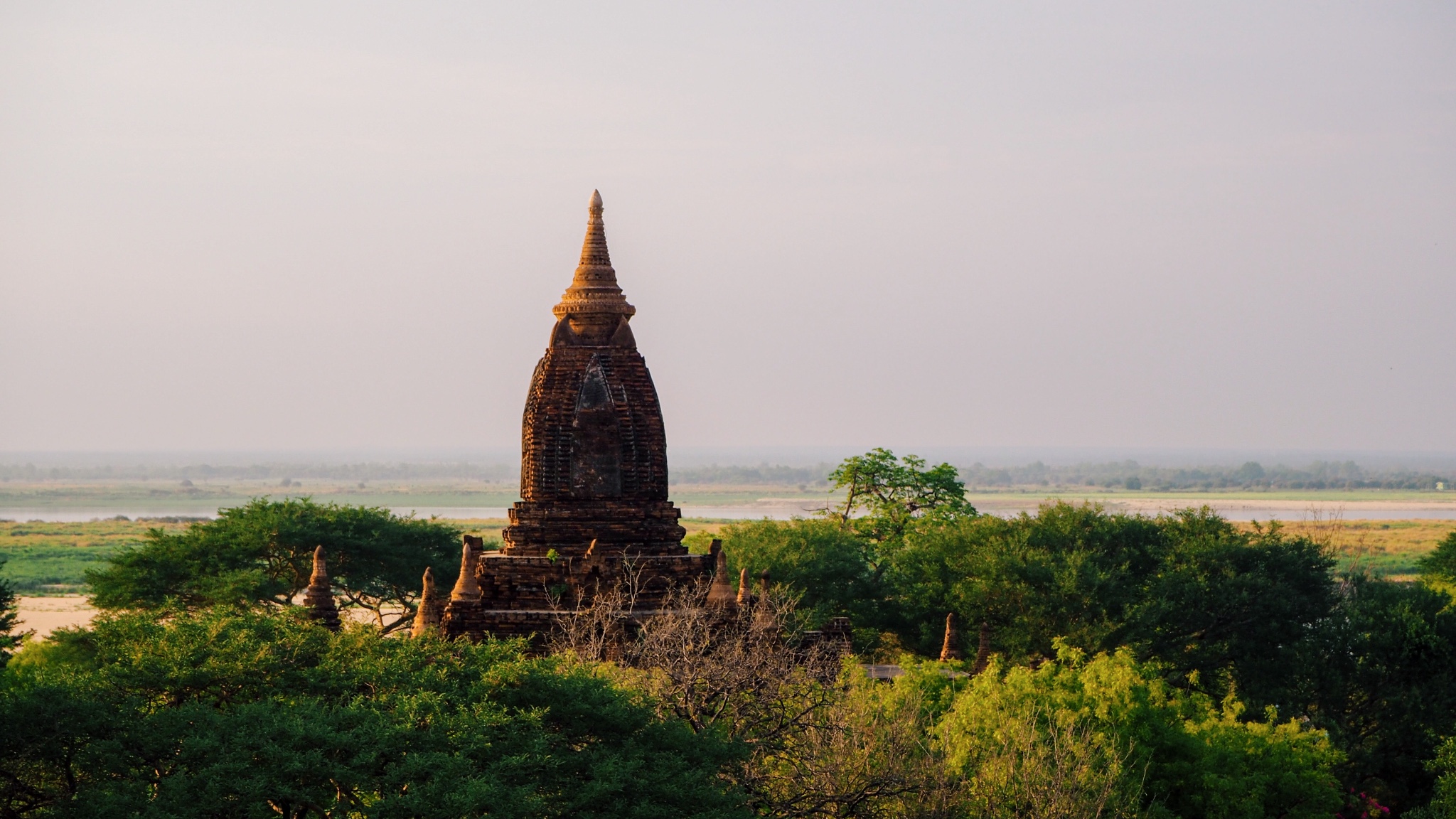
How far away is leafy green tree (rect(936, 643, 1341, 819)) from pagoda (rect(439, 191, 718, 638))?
6.55 m

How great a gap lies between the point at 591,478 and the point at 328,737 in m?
14.6

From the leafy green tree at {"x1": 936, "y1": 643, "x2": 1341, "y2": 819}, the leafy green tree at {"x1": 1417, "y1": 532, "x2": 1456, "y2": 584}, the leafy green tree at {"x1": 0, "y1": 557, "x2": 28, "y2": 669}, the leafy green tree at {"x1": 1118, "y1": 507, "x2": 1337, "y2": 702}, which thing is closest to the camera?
the leafy green tree at {"x1": 936, "y1": 643, "x2": 1341, "y2": 819}

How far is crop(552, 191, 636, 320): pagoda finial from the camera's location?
3738cm

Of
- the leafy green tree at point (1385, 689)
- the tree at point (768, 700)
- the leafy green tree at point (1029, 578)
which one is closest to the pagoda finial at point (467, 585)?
the tree at point (768, 700)

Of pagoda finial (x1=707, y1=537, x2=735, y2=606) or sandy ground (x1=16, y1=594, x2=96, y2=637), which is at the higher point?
pagoda finial (x1=707, y1=537, x2=735, y2=606)

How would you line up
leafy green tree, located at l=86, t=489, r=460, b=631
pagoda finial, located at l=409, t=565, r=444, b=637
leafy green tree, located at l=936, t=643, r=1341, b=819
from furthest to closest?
leafy green tree, located at l=86, t=489, r=460, b=631 < pagoda finial, located at l=409, t=565, r=444, b=637 < leafy green tree, located at l=936, t=643, r=1341, b=819

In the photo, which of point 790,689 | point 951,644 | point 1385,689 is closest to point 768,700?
point 790,689

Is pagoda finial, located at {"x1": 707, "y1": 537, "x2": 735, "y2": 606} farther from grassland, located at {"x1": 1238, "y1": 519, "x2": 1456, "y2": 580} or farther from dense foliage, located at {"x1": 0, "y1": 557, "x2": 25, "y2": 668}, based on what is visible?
grassland, located at {"x1": 1238, "y1": 519, "x2": 1456, "y2": 580}

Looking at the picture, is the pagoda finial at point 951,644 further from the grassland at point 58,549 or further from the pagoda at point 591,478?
the grassland at point 58,549

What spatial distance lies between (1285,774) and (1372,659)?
1407 cm

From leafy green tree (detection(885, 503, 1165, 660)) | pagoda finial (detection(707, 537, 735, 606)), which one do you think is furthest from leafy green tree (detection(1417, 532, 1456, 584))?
pagoda finial (detection(707, 537, 735, 606))

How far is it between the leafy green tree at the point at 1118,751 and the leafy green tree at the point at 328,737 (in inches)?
264

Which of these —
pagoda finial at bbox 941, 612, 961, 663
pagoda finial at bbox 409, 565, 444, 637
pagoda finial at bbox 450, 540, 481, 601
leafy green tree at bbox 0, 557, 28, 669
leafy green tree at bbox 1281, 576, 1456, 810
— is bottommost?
leafy green tree at bbox 1281, 576, 1456, 810

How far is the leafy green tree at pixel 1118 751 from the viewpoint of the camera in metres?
30.4
